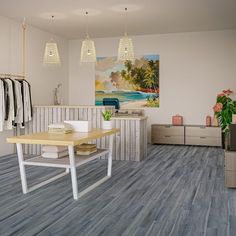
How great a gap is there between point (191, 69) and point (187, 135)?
5.18ft

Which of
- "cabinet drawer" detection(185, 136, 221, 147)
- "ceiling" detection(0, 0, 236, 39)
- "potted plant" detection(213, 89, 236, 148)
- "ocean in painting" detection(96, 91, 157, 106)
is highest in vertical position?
"ceiling" detection(0, 0, 236, 39)

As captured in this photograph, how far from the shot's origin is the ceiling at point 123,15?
17.5 feet

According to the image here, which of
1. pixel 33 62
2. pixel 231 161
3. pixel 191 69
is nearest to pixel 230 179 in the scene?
pixel 231 161

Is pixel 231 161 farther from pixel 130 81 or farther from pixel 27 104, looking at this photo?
pixel 130 81

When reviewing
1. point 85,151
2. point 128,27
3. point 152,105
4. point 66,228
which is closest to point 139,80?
point 152,105

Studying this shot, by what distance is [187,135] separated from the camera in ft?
24.7

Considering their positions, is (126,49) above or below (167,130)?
above

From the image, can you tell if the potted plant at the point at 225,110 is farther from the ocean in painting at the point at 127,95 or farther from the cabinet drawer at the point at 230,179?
the cabinet drawer at the point at 230,179

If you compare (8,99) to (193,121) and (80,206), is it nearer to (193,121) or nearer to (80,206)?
(80,206)

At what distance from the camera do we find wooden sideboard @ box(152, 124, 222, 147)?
7.34m

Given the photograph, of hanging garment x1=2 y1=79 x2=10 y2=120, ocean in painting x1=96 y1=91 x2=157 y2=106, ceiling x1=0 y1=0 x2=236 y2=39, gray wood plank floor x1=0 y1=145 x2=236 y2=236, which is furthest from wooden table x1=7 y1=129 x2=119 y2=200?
ocean in painting x1=96 y1=91 x2=157 y2=106

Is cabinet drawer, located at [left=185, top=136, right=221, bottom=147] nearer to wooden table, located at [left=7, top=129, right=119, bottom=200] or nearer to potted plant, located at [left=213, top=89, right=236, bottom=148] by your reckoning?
potted plant, located at [left=213, top=89, right=236, bottom=148]

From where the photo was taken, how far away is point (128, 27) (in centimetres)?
712

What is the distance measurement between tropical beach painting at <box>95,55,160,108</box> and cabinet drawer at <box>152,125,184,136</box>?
0.63 m
